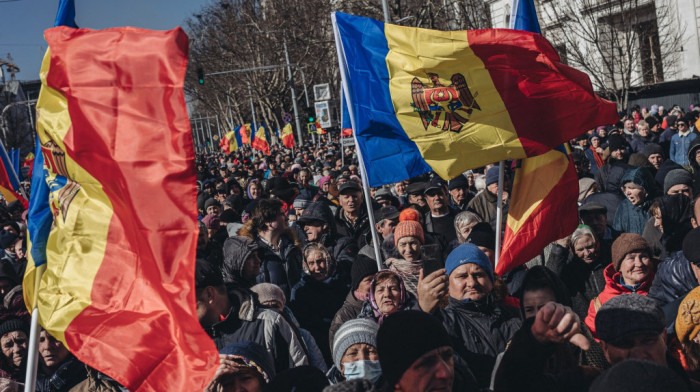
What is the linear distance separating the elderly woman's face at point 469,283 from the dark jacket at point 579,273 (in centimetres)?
120

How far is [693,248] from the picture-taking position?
3963mm

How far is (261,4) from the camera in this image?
42.6 metres

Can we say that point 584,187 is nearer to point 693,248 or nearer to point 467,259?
point 693,248

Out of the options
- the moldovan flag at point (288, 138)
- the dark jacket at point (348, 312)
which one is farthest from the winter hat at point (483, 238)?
the moldovan flag at point (288, 138)

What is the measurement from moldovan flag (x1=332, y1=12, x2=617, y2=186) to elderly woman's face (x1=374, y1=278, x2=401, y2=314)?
4.41ft

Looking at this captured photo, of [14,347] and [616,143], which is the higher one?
[616,143]

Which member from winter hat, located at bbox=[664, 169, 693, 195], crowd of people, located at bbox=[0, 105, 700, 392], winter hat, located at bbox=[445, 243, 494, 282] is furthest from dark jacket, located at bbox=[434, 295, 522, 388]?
winter hat, located at bbox=[664, 169, 693, 195]

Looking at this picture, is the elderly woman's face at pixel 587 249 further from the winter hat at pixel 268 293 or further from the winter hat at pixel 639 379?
the winter hat at pixel 639 379

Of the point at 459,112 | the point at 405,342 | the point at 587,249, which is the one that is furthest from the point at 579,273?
the point at 405,342

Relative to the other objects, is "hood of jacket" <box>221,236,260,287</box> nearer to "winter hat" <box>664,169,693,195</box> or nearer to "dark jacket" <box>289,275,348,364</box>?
"dark jacket" <box>289,275,348,364</box>

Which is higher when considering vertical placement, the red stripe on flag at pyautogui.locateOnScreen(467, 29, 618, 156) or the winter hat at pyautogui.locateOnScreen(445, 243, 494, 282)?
the red stripe on flag at pyautogui.locateOnScreen(467, 29, 618, 156)

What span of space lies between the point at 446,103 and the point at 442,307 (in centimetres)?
154

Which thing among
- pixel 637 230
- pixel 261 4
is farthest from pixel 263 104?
pixel 637 230

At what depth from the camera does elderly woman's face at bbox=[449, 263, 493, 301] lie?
398cm
